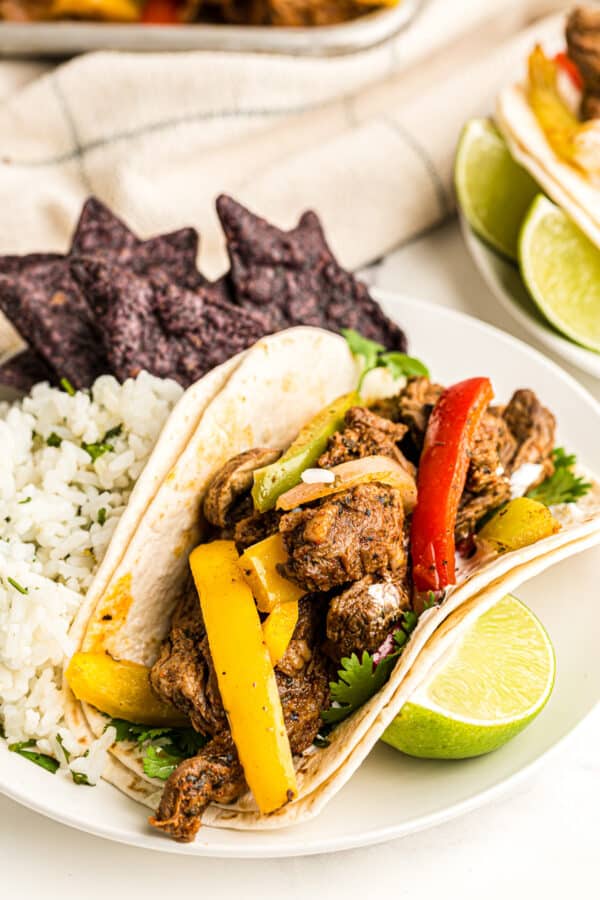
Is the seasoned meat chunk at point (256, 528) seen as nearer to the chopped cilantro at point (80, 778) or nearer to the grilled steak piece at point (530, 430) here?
the chopped cilantro at point (80, 778)

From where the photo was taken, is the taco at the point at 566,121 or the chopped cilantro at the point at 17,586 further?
the taco at the point at 566,121

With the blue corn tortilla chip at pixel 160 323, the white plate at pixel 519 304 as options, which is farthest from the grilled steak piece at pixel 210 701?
the white plate at pixel 519 304

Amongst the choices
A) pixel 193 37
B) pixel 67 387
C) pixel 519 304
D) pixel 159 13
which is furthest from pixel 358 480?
pixel 159 13

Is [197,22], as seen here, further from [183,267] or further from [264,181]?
[183,267]

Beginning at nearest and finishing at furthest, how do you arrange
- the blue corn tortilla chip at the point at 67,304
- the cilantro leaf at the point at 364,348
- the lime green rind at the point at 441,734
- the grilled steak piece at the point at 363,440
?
the lime green rind at the point at 441,734
the grilled steak piece at the point at 363,440
the blue corn tortilla chip at the point at 67,304
the cilantro leaf at the point at 364,348

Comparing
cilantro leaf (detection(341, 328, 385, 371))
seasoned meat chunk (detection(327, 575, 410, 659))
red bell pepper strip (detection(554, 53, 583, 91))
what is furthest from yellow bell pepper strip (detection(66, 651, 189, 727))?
red bell pepper strip (detection(554, 53, 583, 91))

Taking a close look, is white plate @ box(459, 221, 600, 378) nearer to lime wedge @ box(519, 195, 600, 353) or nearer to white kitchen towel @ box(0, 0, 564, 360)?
lime wedge @ box(519, 195, 600, 353)

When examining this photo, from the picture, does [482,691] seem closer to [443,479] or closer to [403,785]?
[403,785]
